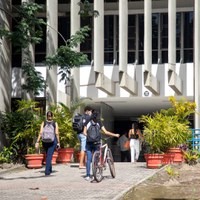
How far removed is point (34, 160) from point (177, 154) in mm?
3986

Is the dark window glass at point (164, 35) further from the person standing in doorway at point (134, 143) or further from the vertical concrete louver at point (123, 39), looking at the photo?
the person standing in doorway at point (134, 143)

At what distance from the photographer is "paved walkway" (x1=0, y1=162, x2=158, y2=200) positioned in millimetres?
9750

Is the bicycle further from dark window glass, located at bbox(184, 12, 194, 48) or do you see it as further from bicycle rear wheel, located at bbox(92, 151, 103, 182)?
dark window glass, located at bbox(184, 12, 194, 48)

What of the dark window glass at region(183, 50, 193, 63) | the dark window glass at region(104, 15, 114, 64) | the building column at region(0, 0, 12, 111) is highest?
the dark window glass at region(104, 15, 114, 64)

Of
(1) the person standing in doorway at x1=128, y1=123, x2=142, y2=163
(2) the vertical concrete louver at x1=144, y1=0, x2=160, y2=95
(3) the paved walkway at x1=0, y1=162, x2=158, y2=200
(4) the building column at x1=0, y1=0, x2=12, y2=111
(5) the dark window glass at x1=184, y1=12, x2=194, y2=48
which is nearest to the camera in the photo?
(3) the paved walkway at x1=0, y1=162, x2=158, y2=200

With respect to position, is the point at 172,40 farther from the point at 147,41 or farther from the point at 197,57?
the point at 197,57

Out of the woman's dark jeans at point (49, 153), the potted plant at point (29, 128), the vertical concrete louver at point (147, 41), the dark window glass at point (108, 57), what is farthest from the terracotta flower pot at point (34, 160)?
the dark window glass at point (108, 57)

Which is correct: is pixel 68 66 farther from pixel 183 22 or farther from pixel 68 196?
pixel 183 22

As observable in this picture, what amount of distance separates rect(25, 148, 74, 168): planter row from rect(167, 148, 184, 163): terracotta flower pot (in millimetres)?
3281

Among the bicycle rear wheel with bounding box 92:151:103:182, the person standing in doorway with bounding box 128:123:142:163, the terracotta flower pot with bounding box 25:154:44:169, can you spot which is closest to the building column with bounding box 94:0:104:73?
the person standing in doorway with bounding box 128:123:142:163

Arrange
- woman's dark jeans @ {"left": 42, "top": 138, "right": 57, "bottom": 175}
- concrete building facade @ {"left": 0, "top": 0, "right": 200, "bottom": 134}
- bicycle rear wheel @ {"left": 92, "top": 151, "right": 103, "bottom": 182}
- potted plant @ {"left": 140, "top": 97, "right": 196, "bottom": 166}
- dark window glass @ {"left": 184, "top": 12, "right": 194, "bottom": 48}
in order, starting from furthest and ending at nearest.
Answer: dark window glass @ {"left": 184, "top": 12, "right": 194, "bottom": 48} < concrete building facade @ {"left": 0, "top": 0, "right": 200, "bottom": 134} < potted plant @ {"left": 140, "top": 97, "right": 196, "bottom": 166} < woman's dark jeans @ {"left": 42, "top": 138, "right": 57, "bottom": 175} < bicycle rear wheel @ {"left": 92, "top": 151, "right": 103, "bottom": 182}

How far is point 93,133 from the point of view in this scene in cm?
1178

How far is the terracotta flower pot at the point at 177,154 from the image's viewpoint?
14984 millimetres

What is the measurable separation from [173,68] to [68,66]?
892 cm
